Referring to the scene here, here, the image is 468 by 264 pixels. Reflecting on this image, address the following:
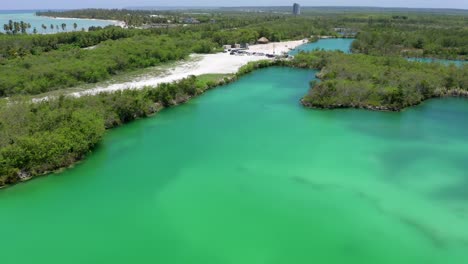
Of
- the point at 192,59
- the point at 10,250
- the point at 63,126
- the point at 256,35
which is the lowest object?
the point at 10,250

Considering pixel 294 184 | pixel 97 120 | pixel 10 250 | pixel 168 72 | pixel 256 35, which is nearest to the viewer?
pixel 10 250

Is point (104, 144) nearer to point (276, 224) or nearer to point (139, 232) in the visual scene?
point (139, 232)

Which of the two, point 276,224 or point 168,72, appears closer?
point 276,224

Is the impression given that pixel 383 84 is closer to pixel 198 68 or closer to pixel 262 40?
pixel 198 68

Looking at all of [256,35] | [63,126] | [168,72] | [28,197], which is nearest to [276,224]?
[28,197]

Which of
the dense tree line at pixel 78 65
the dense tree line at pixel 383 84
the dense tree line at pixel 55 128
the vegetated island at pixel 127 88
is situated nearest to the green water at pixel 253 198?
the dense tree line at pixel 55 128

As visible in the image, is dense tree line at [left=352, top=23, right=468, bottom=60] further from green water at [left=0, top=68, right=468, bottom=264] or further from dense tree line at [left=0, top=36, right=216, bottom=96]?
green water at [left=0, top=68, right=468, bottom=264]
